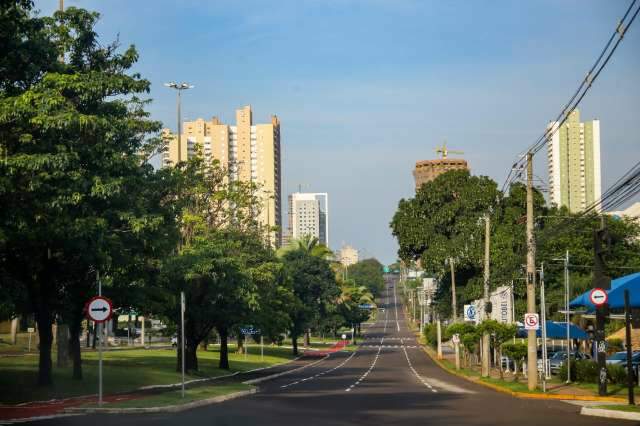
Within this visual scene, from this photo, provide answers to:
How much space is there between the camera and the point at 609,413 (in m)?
25.4

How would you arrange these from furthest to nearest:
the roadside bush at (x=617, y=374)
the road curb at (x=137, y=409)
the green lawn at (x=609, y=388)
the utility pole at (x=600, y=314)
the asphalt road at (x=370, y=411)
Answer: the roadside bush at (x=617, y=374) → the green lawn at (x=609, y=388) → the utility pole at (x=600, y=314) → the road curb at (x=137, y=409) → the asphalt road at (x=370, y=411)

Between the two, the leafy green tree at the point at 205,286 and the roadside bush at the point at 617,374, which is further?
the leafy green tree at the point at 205,286

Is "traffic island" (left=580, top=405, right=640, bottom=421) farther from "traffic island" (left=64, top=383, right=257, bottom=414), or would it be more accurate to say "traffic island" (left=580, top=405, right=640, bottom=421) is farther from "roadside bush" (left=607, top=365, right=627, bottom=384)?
"roadside bush" (left=607, top=365, right=627, bottom=384)

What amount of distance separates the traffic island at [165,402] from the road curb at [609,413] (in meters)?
11.9

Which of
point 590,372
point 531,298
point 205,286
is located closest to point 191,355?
point 205,286

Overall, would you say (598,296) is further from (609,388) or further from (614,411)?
(609,388)

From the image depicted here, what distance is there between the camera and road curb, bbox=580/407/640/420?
24.8m

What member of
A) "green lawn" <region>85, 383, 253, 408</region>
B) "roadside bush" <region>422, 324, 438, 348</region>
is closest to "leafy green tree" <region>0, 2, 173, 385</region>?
"green lawn" <region>85, 383, 253, 408</region>

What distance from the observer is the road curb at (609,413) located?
24844mm

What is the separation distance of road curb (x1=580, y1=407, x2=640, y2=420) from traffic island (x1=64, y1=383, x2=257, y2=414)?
11.9m

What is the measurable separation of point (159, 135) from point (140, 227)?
11.0 metres

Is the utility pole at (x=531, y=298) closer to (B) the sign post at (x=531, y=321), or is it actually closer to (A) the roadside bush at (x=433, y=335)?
(B) the sign post at (x=531, y=321)

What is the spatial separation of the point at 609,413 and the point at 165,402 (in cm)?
1347

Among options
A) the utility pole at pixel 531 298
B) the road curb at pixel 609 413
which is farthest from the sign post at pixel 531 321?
the road curb at pixel 609 413
